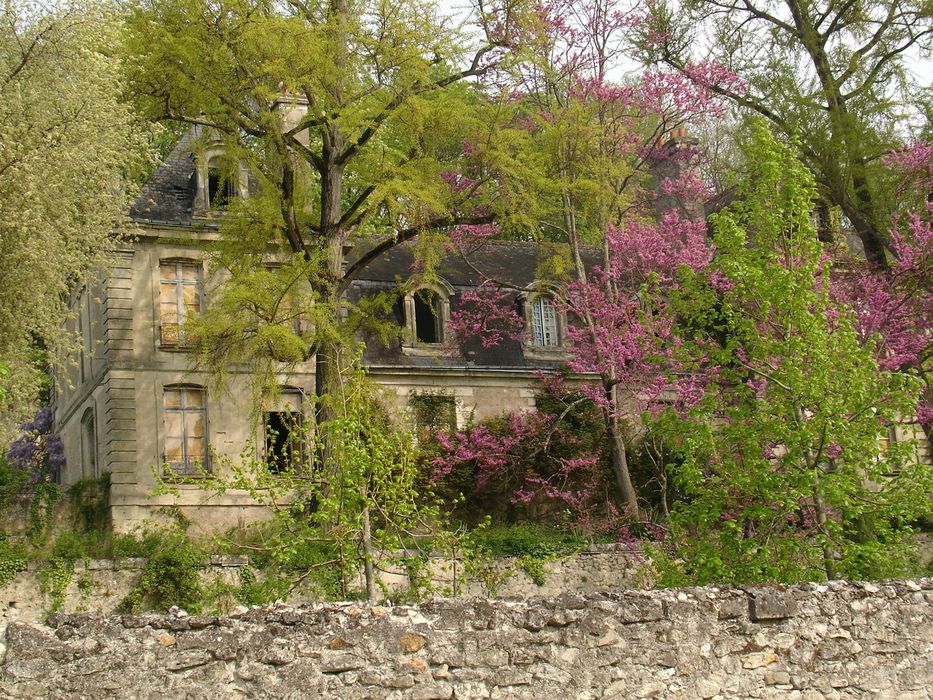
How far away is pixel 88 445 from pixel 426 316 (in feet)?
23.4

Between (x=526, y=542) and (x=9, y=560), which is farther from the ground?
(x=9, y=560)

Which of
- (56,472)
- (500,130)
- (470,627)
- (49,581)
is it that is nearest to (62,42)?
(500,130)

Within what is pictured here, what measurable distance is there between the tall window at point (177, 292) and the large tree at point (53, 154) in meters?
3.27

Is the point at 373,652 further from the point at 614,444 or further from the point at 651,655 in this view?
the point at 614,444

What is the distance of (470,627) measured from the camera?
25.1ft

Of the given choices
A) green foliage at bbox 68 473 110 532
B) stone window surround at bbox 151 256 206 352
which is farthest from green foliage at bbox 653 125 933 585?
stone window surround at bbox 151 256 206 352

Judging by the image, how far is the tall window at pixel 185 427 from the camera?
2219 centimetres

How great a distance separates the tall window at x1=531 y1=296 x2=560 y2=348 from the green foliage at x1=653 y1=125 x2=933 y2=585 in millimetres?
13757

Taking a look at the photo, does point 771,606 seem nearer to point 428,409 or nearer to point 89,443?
point 428,409

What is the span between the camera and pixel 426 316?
25672mm

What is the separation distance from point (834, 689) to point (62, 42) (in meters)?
14.9

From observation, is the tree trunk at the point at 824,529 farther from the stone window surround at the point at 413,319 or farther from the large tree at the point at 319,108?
the stone window surround at the point at 413,319

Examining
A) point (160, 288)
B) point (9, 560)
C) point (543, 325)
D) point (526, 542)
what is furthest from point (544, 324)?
point (9, 560)

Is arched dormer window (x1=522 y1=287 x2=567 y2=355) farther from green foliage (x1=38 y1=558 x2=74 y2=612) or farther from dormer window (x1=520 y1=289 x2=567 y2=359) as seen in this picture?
green foliage (x1=38 y1=558 x2=74 y2=612)
